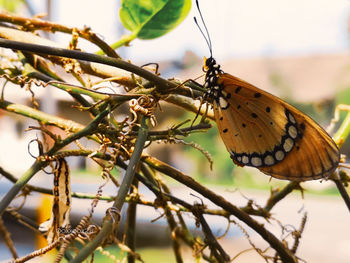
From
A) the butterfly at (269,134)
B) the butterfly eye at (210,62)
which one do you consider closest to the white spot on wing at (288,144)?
the butterfly at (269,134)

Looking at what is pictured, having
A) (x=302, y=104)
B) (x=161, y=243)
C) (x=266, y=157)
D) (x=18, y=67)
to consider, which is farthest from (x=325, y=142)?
(x=302, y=104)

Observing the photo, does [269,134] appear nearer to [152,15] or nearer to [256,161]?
[256,161]

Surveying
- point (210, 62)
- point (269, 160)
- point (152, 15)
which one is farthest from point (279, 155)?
point (152, 15)

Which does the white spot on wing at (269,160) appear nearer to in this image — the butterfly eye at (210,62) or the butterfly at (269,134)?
the butterfly at (269,134)

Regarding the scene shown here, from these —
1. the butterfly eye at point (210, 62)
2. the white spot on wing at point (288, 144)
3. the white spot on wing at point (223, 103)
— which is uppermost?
Answer: the butterfly eye at point (210, 62)

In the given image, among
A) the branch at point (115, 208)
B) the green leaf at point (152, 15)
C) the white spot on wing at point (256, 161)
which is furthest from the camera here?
the green leaf at point (152, 15)

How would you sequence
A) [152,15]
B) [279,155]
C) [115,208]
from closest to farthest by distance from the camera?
[115,208]
[279,155]
[152,15]

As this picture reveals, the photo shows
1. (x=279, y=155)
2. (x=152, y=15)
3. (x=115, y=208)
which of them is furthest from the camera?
(x=152, y=15)

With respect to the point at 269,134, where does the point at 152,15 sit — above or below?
above
